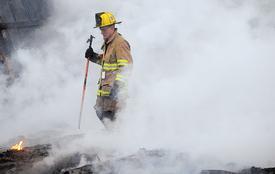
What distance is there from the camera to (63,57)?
9664 millimetres

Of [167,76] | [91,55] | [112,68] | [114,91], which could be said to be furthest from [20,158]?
[167,76]

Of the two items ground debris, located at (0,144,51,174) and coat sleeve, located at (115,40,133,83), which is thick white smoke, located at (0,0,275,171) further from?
ground debris, located at (0,144,51,174)

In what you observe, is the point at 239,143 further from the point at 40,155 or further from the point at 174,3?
A: the point at 174,3

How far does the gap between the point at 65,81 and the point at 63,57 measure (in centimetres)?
60

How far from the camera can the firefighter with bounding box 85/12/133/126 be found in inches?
246

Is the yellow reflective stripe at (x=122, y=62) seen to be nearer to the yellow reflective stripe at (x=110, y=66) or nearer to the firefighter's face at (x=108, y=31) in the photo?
the yellow reflective stripe at (x=110, y=66)

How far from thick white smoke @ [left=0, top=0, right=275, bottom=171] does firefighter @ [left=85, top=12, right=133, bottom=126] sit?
0.28 m

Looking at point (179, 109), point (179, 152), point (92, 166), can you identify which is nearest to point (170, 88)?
point (179, 109)

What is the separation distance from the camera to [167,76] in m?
9.33

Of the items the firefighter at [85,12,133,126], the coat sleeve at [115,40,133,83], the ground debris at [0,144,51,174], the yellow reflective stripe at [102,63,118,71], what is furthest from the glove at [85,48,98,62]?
the ground debris at [0,144,51,174]

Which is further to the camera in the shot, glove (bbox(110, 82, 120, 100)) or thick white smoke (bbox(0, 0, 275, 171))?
thick white smoke (bbox(0, 0, 275, 171))

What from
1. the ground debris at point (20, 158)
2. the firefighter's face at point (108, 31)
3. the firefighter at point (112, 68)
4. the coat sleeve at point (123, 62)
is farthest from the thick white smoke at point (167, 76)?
the firefighter's face at point (108, 31)

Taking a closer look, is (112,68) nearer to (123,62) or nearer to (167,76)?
(123,62)

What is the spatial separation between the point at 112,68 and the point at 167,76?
3111 mm
